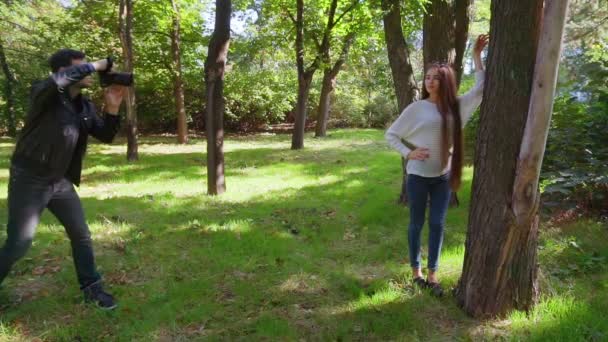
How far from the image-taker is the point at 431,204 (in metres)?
3.90

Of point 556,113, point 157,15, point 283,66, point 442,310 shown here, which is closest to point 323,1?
point 157,15

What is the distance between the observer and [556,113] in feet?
21.7

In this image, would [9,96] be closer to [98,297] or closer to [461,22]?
[98,297]


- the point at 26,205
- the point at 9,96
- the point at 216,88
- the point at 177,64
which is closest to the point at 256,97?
the point at 177,64

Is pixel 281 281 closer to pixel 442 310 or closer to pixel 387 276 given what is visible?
pixel 387 276

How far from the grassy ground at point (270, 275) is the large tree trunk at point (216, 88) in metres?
0.45

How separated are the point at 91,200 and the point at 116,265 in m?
3.52

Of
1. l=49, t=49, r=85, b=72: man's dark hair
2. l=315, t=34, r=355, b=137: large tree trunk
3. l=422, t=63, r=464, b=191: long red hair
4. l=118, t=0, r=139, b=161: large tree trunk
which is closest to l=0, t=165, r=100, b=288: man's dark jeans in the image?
l=49, t=49, r=85, b=72: man's dark hair

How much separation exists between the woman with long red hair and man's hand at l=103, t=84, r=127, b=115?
228 centimetres

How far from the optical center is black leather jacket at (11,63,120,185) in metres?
3.33

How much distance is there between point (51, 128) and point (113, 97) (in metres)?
0.53

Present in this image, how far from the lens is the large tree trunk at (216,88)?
25.0 feet

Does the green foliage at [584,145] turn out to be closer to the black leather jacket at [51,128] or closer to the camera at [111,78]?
the camera at [111,78]

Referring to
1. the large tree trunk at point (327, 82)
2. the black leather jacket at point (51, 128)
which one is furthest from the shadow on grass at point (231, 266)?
the large tree trunk at point (327, 82)
